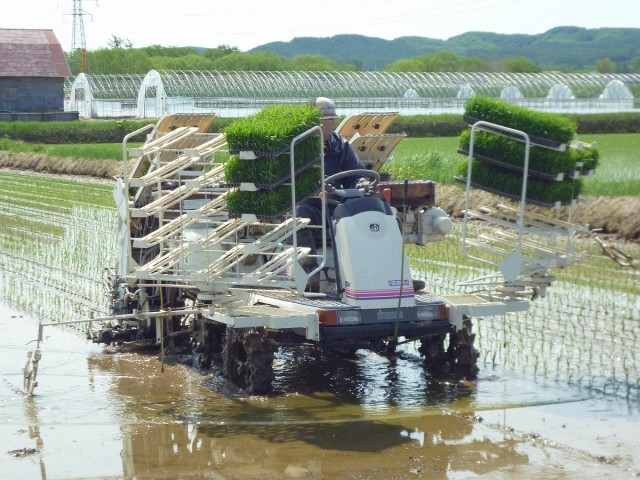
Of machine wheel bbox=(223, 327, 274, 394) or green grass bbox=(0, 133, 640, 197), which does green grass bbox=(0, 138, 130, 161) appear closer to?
green grass bbox=(0, 133, 640, 197)

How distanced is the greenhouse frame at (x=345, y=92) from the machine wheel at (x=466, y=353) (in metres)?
40.6

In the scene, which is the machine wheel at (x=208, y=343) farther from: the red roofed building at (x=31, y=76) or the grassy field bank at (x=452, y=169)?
the red roofed building at (x=31, y=76)

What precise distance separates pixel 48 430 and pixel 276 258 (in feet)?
6.91

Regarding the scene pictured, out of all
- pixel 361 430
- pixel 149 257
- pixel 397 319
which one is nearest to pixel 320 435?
pixel 361 430

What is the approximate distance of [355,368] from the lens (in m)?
9.31

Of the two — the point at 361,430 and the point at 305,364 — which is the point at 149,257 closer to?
the point at 305,364

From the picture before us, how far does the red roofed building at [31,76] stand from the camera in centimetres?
5116

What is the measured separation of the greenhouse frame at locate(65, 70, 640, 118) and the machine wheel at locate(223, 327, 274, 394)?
40.5m

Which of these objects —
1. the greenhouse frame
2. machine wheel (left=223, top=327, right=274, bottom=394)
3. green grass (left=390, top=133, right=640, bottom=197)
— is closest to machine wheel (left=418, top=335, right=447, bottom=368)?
machine wheel (left=223, top=327, right=274, bottom=394)

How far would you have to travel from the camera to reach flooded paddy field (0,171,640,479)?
21.7 ft

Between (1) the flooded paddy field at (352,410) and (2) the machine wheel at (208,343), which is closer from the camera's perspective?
(1) the flooded paddy field at (352,410)

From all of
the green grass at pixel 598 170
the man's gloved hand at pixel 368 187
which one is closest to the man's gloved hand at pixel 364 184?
the man's gloved hand at pixel 368 187

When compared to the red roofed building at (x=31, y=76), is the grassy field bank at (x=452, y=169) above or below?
below

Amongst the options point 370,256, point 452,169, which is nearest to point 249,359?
point 370,256
